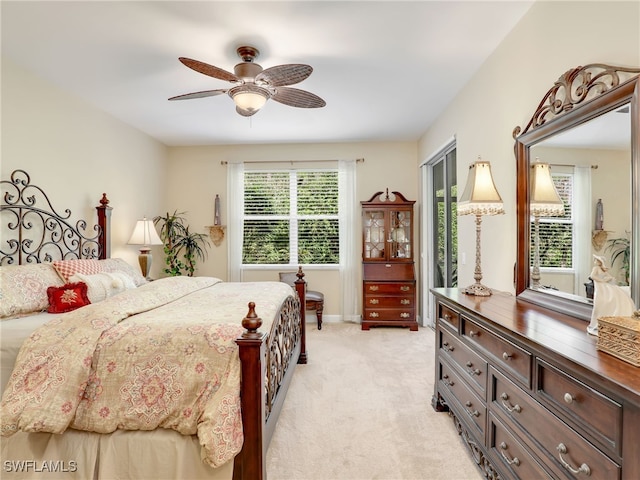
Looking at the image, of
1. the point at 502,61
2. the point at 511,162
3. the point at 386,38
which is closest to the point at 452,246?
the point at 511,162

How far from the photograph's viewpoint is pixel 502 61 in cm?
245

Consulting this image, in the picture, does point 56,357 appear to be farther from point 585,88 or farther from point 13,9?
point 585,88

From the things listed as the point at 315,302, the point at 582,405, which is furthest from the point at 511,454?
the point at 315,302

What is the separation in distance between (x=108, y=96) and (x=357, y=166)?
3.18 m

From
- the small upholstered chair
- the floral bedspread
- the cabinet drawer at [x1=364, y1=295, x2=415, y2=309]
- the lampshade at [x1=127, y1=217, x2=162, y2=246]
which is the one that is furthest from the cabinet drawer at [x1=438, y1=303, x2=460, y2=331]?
the lampshade at [x1=127, y1=217, x2=162, y2=246]

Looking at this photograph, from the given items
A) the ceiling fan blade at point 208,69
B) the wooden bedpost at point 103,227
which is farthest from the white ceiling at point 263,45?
the wooden bedpost at point 103,227

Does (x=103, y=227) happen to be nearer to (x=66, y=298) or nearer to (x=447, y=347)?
(x=66, y=298)

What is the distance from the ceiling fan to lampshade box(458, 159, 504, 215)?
130 centimetres

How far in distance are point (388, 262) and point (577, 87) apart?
331cm

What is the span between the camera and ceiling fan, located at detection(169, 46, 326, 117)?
2.25 meters

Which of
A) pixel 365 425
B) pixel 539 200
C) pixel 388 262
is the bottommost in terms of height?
pixel 365 425

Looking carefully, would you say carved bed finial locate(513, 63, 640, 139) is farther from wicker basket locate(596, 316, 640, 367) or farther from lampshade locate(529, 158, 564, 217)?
wicker basket locate(596, 316, 640, 367)

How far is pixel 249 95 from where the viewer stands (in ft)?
8.16

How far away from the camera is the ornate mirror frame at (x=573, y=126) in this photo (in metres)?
1.31
